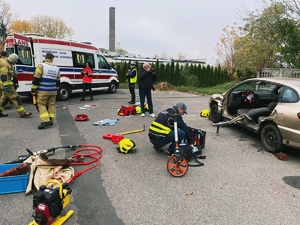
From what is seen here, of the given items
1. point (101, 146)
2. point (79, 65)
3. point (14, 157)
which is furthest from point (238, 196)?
point (79, 65)

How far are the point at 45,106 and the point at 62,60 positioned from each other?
4853 mm

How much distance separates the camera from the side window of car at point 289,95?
4689 millimetres

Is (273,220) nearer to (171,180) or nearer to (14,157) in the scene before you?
(171,180)

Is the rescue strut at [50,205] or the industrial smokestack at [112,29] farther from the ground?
the industrial smokestack at [112,29]

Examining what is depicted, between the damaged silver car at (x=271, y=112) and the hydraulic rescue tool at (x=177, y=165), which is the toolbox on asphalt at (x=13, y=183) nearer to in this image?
the hydraulic rescue tool at (x=177, y=165)

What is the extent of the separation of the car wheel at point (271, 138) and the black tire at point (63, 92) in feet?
28.8

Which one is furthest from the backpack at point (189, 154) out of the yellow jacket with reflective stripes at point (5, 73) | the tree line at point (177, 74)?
the tree line at point (177, 74)

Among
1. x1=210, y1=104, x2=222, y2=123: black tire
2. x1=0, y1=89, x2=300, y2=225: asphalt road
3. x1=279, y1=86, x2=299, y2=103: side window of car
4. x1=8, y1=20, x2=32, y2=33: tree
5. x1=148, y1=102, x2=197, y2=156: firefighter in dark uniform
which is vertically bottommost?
x1=0, y1=89, x2=300, y2=225: asphalt road

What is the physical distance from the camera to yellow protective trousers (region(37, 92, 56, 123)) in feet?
21.2

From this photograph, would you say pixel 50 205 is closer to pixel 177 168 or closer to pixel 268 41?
pixel 177 168

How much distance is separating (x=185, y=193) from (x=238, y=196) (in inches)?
28.8

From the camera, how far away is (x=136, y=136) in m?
6.22

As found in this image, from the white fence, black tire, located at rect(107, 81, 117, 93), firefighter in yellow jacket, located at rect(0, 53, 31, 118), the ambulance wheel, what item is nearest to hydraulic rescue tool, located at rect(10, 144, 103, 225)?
the ambulance wheel

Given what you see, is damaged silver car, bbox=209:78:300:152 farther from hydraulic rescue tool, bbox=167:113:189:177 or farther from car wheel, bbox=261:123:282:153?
hydraulic rescue tool, bbox=167:113:189:177
